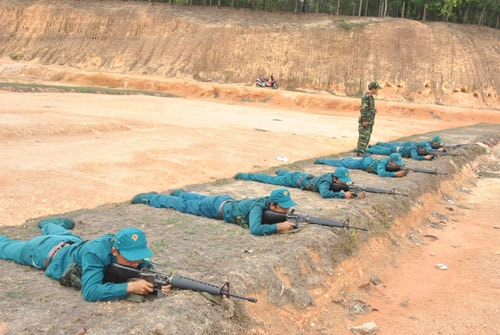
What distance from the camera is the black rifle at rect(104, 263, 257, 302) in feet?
14.8

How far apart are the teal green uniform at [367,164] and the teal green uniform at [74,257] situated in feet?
27.0

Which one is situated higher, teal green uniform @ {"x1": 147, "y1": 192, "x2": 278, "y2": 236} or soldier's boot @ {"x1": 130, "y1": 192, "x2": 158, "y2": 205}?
teal green uniform @ {"x1": 147, "y1": 192, "x2": 278, "y2": 236}

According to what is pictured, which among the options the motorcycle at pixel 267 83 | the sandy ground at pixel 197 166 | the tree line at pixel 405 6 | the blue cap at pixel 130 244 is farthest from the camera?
the tree line at pixel 405 6

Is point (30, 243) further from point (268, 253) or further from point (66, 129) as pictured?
point (66, 129)

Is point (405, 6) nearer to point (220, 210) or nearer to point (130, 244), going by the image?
point (220, 210)

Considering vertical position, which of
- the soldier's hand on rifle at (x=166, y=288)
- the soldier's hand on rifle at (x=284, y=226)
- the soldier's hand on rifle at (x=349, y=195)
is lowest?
the soldier's hand on rifle at (x=349, y=195)

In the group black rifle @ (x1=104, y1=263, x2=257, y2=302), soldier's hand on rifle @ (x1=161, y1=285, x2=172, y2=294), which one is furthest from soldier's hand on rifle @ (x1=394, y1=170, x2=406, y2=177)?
soldier's hand on rifle @ (x1=161, y1=285, x2=172, y2=294)

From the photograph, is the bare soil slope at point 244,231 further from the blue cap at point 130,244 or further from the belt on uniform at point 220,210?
the blue cap at point 130,244

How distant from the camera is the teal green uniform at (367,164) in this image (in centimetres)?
1207

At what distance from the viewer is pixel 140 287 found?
14.7 ft

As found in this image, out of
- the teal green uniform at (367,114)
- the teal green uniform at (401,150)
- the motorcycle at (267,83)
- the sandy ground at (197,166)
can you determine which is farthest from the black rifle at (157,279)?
the motorcycle at (267,83)

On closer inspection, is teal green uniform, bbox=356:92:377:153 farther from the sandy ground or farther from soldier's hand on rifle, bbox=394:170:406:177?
soldier's hand on rifle, bbox=394:170:406:177

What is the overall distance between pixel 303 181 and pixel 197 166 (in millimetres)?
3710

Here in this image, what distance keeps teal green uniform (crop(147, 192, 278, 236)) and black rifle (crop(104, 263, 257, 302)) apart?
225cm
